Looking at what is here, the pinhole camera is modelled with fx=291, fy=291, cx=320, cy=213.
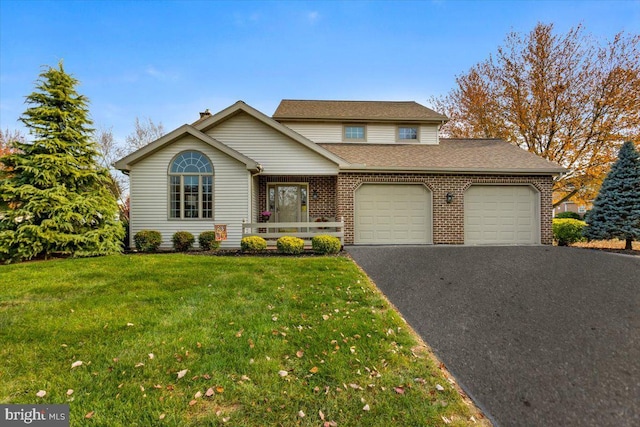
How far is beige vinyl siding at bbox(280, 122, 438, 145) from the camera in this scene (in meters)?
14.3

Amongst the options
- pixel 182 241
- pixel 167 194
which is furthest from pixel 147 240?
pixel 167 194

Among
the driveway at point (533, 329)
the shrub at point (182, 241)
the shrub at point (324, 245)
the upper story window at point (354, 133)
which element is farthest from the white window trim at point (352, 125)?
the shrub at point (182, 241)

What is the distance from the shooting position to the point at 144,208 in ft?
34.7

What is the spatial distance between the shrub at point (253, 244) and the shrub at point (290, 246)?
23.0 inches

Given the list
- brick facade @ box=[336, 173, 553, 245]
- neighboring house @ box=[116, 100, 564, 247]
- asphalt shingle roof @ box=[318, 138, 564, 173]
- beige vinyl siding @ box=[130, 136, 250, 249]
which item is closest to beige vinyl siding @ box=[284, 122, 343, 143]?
asphalt shingle roof @ box=[318, 138, 564, 173]

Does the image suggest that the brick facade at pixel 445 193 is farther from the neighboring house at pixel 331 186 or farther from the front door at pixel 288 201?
the front door at pixel 288 201

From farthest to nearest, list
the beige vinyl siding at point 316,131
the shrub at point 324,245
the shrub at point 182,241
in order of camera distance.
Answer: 1. the beige vinyl siding at point 316,131
2. the shrub at point 182,241
3. the shrub at point 324,245

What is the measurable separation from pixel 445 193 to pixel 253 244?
7763 millimetres

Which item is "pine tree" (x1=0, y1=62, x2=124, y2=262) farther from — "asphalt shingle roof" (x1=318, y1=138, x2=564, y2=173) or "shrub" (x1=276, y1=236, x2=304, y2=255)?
"asphalt shingle roof" (x1=318, y1=138, x2=564, y2=173)

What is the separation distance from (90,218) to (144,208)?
1.61m

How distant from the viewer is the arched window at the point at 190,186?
10594 mm

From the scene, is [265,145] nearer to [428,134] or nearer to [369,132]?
[369,132]

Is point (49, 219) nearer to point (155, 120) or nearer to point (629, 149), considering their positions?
point (155, 120)

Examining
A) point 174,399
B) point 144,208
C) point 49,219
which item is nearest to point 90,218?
point 49,219
